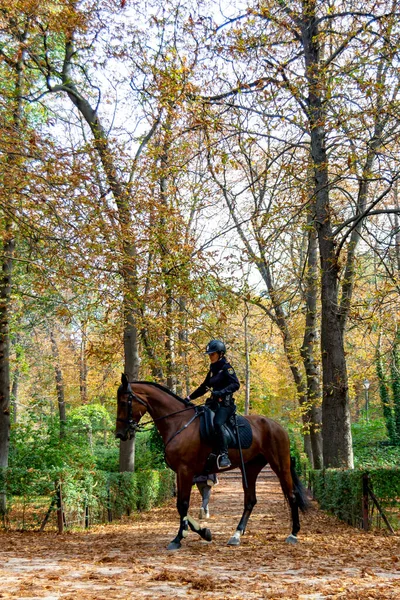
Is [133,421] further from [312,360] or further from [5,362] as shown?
[312,360]

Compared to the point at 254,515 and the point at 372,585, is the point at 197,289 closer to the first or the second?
the point at 254,515

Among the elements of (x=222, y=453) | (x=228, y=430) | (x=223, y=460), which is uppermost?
(x=228, y=430)

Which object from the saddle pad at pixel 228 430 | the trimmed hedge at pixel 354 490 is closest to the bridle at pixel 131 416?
the saddle pad at pixel 228 430

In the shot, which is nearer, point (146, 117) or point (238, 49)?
point (238, 49)

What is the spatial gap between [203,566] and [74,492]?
17.9 feet

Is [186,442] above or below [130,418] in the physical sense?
below

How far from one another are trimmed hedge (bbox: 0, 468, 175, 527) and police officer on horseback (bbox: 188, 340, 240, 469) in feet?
12.9

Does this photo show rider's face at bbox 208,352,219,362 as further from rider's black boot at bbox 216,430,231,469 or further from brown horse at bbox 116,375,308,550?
rider's black boot at bbox 216,430,231,469

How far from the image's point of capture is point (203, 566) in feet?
22.3

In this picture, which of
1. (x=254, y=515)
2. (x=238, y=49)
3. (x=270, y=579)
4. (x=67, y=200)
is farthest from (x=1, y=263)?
(x=270, y=579)

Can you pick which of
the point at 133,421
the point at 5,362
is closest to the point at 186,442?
the point at 133,421

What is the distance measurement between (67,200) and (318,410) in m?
12.7

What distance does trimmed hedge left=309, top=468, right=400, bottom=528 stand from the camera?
33.5 ft

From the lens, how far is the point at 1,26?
13.5 m
